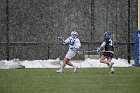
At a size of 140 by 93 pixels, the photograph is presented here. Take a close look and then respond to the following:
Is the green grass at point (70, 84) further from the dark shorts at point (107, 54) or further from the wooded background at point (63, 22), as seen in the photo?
the wooded background at point (63, 22)

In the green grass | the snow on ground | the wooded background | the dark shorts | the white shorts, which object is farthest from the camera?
the wooded background

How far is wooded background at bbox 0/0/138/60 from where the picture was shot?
31.4m

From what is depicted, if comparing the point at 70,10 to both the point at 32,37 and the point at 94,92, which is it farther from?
the point at 94,92

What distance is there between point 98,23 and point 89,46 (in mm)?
1542

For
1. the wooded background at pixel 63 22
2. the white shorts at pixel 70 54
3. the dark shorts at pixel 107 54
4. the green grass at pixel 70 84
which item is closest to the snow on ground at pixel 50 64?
the wooded background at pixel 63 22

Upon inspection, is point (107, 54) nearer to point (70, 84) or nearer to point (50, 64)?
point (50, 64)

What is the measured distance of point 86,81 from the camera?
59.6ft

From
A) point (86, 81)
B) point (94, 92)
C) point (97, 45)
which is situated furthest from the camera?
point (97, 45)

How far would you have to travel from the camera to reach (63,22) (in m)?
32.0

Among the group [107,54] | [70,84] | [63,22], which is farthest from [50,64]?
[70,84]

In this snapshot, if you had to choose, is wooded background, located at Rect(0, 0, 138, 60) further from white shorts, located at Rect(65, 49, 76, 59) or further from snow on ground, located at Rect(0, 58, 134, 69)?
white shorts, located at Rect(65, 49, 76, 59)

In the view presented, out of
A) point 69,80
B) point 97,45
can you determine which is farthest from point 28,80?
point 97,45

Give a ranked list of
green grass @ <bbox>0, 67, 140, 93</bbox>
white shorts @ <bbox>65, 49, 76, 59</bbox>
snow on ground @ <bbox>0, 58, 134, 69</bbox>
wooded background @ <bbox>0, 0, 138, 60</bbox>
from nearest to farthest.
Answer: green grass @ <bbox>0, 67, 140, 93</bbox>, white shorts @ <bbox>65, 49, 76, 59</bbox>, snow on ground @ <bbox>0, 58, 134, 69</bbox>, wooded background @ <bbox>0, 0, 138, 60</bbox>

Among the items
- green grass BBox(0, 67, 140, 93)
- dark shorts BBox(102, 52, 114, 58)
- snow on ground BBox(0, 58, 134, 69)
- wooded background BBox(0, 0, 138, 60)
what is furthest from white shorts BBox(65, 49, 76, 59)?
wooded background BBox(0, 0, 138, 60)
